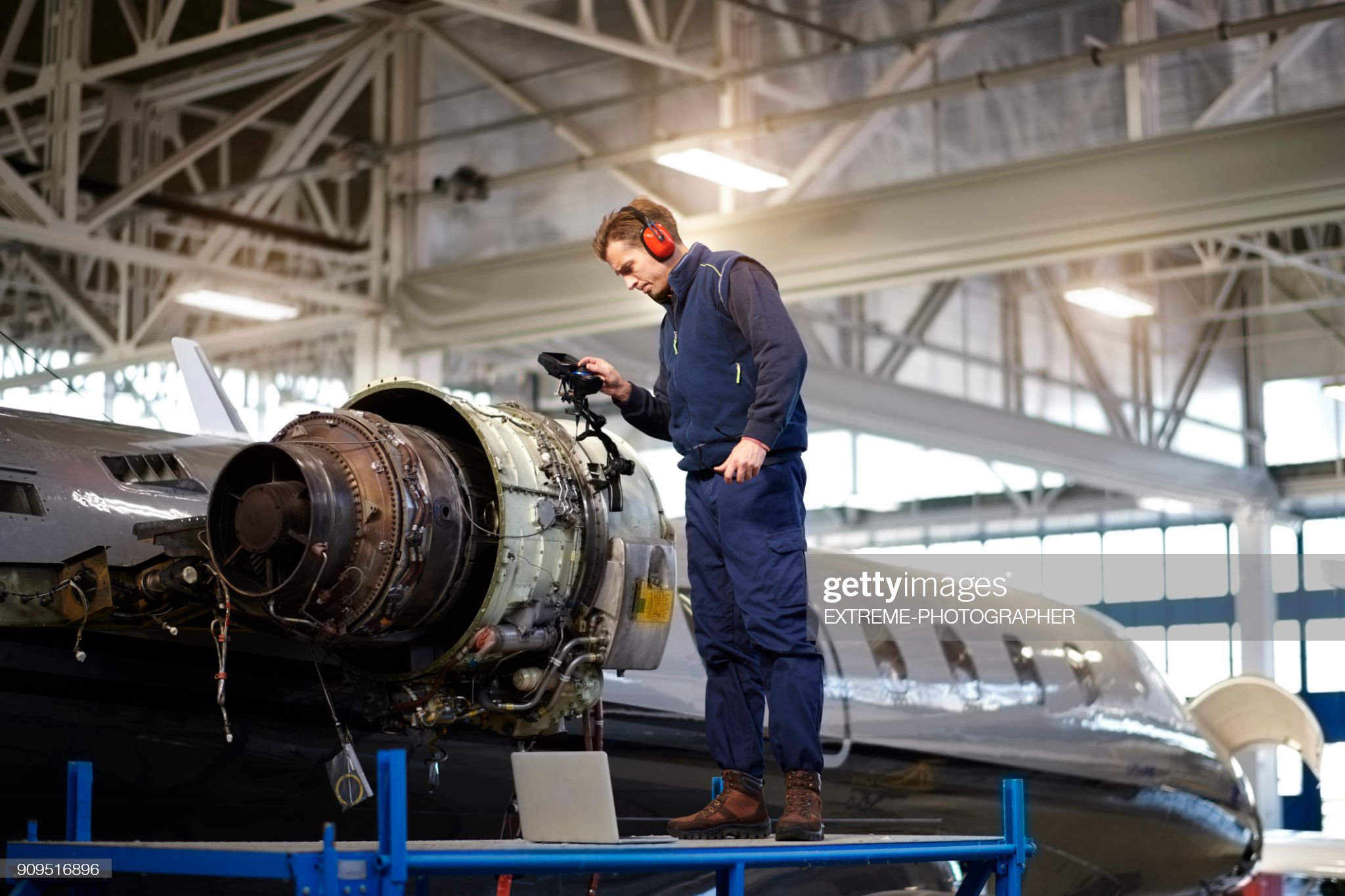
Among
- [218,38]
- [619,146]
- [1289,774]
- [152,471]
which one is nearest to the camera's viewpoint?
[152,471]

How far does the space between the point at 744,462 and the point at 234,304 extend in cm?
1747

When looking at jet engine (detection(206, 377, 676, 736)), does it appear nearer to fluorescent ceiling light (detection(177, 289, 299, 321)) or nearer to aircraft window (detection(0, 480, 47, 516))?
aircraft window (detection(0, 480, 47, 516))

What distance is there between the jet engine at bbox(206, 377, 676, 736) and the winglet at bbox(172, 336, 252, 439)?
384 cm

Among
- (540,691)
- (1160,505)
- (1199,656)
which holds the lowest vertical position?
(1199,656)

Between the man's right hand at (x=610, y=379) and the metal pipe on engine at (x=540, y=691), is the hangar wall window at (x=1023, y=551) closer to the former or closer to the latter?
the man's right hand at (x=610, y=379)

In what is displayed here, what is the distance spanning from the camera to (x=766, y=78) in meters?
19.7

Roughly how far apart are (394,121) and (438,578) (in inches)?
709

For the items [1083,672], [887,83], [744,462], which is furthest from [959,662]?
[887,83]

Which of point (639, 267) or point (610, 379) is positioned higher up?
point (639, 267)

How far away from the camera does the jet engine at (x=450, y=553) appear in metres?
5.91

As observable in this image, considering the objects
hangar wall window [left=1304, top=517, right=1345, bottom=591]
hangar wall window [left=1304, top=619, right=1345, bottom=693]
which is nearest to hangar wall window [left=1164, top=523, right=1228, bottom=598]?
hangar wall window [left=1304, top=517, right=1345, bottom=591]

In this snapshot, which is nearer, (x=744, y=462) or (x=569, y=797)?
(x=569, y=797)

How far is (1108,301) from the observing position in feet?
78.3

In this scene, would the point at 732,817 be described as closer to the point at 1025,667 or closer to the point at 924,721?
the point at 924,721
